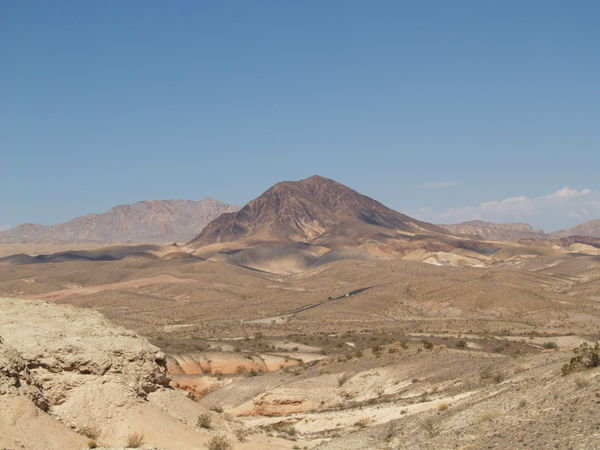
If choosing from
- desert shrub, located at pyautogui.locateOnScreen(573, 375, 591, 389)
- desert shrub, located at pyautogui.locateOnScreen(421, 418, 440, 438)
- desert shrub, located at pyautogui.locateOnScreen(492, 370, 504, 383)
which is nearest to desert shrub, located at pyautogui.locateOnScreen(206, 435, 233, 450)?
desert shrub, located at pyautogui.locateOnScreen(421, 418, 440, 438)

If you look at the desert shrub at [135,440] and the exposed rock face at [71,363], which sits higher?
the exposed rock face at [71,363]

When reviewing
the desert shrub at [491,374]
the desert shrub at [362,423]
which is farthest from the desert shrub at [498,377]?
the desert shrub at [362,423]

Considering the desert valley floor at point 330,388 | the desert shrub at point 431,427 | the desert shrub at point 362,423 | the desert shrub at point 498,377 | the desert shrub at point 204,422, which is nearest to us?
the desert valley floor at point 330,388

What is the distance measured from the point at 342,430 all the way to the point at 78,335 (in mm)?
9379

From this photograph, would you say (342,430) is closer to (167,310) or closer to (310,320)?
(310,320)

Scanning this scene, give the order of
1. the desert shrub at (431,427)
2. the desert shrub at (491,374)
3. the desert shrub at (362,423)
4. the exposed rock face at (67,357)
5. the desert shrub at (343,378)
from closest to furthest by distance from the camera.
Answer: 1. the desert shrub at (431,427)
2. the exposed rock face at (67,357)
3. the desert shrub at (362,423)
4. the desert shrub at (491,374)
5. the desert shrub at (343,378)

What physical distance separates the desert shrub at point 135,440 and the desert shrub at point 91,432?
0.79 meters

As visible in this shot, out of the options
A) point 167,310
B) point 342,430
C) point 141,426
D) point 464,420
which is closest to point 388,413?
point 342,430

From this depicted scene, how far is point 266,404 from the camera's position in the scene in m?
32.5

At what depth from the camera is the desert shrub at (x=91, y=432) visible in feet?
56.7

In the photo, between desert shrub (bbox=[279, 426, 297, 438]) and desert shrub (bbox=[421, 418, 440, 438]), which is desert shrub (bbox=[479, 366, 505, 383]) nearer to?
desert shrub (bbox=[421, 418, 440, 438])

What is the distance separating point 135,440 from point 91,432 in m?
1.15

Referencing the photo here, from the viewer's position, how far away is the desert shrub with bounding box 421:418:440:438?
1761cm

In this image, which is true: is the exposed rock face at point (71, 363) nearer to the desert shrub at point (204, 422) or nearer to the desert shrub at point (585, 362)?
the desert shrub at point (204, 422)
